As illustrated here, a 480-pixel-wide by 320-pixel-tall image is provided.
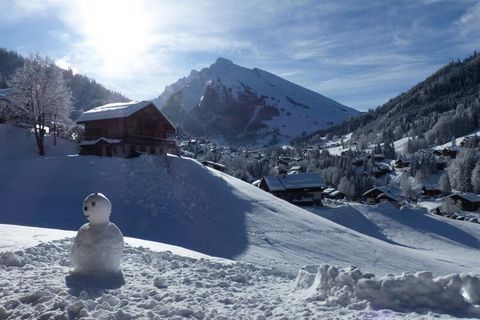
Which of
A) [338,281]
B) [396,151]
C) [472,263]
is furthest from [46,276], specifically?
[396,151]

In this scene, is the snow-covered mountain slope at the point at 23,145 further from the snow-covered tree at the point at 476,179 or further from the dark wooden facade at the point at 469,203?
the snow-covered tree at the point at 476,179

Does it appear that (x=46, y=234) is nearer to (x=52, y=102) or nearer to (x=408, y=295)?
(x=408, y=295)

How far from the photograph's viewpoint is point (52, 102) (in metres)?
45.6

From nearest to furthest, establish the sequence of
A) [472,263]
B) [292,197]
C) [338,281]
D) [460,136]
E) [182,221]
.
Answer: [338,281], [182,221], [472,263], [292,197], [460,136]

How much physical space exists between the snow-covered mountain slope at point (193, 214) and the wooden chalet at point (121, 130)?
5.59 metres

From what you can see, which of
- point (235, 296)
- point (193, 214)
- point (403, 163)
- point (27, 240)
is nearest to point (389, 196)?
point (403, 163)

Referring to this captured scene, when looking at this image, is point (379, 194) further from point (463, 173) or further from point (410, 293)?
point (410, 293)

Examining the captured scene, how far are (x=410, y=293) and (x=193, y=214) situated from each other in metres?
23.2

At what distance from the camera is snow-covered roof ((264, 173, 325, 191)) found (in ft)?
216

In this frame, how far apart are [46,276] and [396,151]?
186986 mm

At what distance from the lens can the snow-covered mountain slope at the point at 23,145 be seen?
1748 inches

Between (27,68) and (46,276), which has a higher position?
(27,68)

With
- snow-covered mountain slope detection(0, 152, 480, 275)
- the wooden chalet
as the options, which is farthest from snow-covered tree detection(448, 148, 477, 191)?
the wooden chalet

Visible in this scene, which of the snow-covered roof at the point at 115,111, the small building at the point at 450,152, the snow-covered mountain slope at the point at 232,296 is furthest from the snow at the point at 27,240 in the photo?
the small building at the point at 450,152
